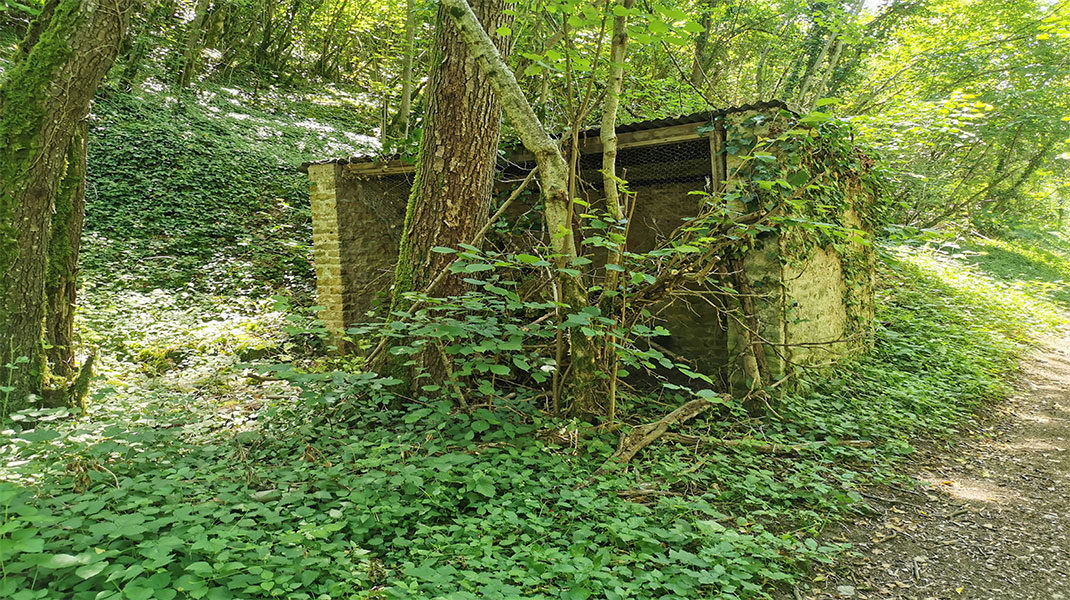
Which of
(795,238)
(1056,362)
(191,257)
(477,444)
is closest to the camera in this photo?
(477,444)

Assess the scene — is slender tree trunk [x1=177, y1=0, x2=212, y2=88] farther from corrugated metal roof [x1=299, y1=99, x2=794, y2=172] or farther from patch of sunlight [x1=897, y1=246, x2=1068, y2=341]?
patch of sunlight [x1=897, y1=246, x2=1068, y2=341]

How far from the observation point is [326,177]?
6926 millimetres

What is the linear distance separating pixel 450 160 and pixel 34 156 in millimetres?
3463

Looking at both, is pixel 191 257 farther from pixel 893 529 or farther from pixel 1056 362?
pixel 1056 362

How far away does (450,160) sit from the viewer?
14.9 ft

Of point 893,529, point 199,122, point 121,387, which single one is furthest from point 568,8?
point 199,122

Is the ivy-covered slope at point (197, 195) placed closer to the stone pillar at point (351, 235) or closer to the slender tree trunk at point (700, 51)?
the stone pillar at point (351, 235)

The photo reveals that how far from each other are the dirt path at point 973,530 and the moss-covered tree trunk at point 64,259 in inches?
237

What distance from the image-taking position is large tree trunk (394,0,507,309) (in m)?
4.50

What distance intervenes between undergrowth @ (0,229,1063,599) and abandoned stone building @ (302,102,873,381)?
0.79 m

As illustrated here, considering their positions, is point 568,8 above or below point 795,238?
above

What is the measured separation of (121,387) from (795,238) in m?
6.88

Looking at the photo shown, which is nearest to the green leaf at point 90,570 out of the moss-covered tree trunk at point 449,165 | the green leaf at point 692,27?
the moss-covered tree trunk at point 449,165

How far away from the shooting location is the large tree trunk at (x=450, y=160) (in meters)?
4.50
